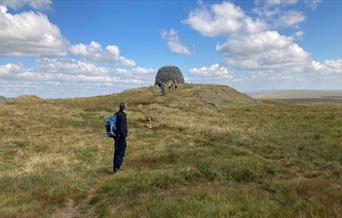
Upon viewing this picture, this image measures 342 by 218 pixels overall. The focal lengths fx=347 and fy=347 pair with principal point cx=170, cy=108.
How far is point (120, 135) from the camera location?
1538cm

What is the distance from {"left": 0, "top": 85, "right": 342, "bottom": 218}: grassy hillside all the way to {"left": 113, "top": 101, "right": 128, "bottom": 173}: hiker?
57 cm

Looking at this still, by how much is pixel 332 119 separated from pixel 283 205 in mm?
27492

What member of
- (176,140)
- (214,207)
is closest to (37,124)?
(176,140)

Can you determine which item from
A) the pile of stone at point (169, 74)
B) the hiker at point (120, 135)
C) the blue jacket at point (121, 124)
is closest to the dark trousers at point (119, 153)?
the hiker at point (120, 135)

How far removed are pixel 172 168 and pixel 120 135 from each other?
108 inches

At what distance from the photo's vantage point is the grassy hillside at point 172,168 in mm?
8719

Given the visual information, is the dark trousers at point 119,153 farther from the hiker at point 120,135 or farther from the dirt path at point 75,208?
the dirt path at point 75,208

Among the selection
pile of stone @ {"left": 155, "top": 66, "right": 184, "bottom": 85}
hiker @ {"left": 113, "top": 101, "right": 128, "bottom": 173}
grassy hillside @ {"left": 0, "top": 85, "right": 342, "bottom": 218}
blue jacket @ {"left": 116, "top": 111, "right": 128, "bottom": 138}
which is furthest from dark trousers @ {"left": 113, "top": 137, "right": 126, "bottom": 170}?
pile of stone @ {"left": 155, "top": 66, "right": 184, "bottom": 85}

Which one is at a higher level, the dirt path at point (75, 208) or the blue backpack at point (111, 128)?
the blue backpack at point (111, 128)

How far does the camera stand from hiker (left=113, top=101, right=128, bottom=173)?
15.2 meters

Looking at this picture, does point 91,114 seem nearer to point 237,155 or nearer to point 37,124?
point 37,124

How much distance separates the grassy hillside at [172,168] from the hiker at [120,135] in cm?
57

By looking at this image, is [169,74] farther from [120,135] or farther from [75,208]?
[75,208]

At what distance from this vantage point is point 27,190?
12.6 meters
